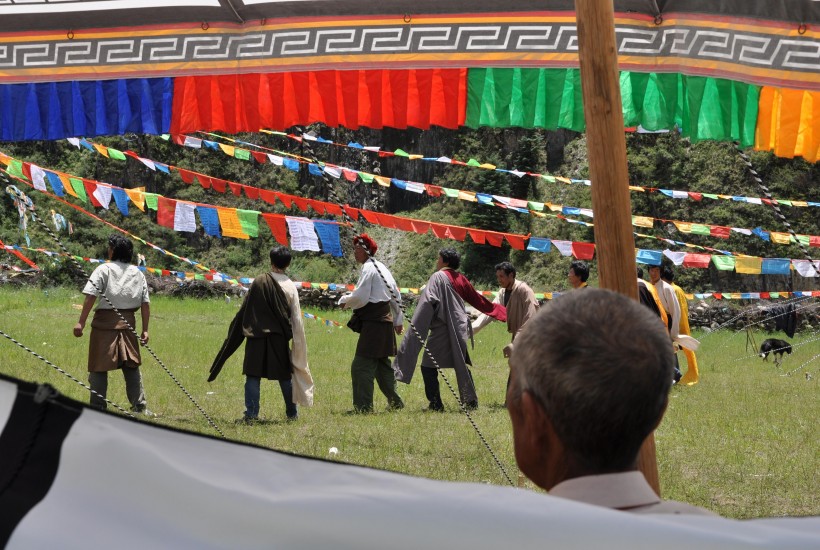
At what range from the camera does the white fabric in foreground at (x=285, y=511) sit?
1.40 meters

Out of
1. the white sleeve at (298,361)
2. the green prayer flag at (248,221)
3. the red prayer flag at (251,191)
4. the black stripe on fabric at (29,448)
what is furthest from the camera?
the red prayer flag at (251,191)

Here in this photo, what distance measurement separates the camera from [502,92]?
5.06 meters

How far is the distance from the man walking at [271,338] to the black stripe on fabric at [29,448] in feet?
22.3

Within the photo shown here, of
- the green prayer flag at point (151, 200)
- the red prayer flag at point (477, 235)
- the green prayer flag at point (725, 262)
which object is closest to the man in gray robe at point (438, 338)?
the green prayer flag at point (151, 200)

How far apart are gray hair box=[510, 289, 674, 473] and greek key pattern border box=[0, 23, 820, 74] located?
326cm

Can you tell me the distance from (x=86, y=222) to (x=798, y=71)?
35.0 m

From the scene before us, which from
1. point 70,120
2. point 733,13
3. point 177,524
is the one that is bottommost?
point 177,524

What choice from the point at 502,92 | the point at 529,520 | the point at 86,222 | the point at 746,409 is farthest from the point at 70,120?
the point at 86,222

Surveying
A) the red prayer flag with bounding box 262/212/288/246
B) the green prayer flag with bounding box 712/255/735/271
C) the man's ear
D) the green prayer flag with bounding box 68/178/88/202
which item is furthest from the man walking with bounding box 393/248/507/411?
the green prayer flag with bounding box 712/255/735/271

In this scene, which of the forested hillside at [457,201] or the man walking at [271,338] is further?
the forested hillside at [457,201]

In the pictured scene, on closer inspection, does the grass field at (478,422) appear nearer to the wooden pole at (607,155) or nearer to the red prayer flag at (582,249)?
the red prayer flag at (582,249)

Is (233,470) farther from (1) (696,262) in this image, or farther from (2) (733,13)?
(1) (696,262)

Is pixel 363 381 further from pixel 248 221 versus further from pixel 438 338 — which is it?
pixel 248 221

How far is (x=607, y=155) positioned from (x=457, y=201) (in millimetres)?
39498
